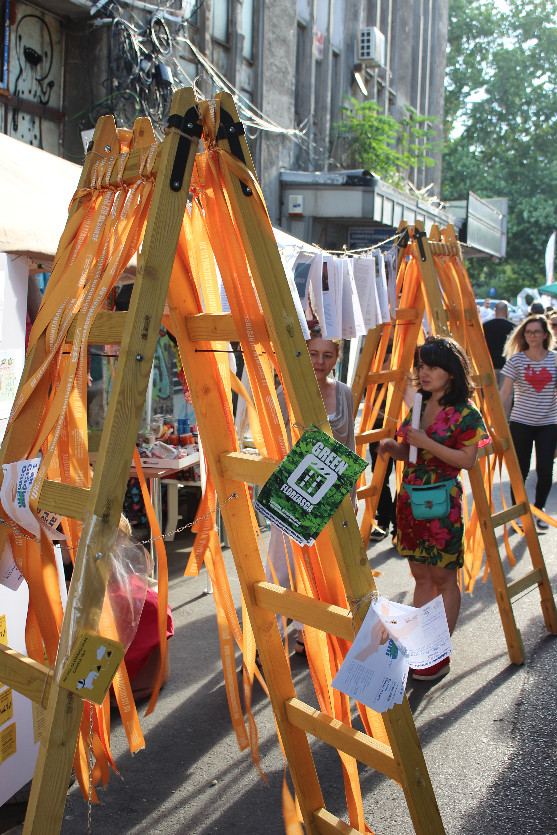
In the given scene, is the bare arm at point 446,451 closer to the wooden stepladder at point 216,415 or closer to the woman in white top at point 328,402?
the woman in white top at point 328,402

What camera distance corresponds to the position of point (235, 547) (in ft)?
7.94

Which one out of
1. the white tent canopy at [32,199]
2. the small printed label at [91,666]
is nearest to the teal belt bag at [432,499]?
the white tent canopy at [32,199]

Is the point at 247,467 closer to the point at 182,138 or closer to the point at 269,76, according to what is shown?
the point at 182,138

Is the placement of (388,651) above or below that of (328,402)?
below

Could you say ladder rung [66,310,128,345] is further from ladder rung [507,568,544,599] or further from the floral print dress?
ladder rung [507,568,544,599]

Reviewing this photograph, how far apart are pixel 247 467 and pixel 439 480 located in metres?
1.78

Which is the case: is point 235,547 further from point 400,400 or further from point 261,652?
point 400,400

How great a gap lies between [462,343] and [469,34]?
3809cm

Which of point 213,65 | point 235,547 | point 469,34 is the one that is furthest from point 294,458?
point 469,34

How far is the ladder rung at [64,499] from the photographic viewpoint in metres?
1.93

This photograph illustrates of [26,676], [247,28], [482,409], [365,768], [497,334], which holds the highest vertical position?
[247,28]

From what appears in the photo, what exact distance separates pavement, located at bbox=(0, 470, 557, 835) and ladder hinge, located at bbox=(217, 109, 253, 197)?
225 cm

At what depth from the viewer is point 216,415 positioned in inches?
97.3

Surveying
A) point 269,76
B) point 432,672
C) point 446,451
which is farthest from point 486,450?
point 269,76
